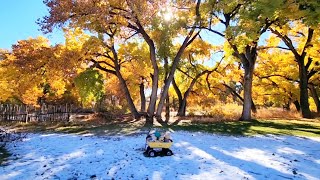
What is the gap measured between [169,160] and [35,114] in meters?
17.9

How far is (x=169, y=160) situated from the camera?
8.73 metres

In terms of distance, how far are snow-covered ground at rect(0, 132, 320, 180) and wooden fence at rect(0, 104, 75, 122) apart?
36.5ft

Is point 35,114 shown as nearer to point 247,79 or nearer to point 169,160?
point 247,79

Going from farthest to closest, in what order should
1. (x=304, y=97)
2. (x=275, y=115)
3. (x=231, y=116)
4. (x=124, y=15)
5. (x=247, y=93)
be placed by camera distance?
(x=275, y=115), (x=304, y=97), (x=231, y=116), (x=247, y=93), (x=124, y=15)

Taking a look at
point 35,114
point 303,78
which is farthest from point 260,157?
point 303,78

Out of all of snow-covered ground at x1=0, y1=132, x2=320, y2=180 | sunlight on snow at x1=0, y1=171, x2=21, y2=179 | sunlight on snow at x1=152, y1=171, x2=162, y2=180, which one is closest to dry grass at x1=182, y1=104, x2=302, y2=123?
snow-covered ground at x1=0, y1=132, x2=320, y2=180

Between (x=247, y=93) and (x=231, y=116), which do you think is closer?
(x=247, y=93)

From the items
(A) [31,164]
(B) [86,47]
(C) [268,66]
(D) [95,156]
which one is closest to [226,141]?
(D) [95,156]

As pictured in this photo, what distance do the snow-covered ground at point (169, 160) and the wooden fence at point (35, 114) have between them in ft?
36.5

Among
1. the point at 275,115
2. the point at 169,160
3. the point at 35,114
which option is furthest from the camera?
the point at 275,115

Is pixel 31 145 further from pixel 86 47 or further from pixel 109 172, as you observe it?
pixel 86 47

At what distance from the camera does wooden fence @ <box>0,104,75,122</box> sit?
2269 centimetres

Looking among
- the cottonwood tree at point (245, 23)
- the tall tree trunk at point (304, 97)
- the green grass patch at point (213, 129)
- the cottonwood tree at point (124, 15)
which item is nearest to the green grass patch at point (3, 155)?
the green grass patch at point (213, 129)

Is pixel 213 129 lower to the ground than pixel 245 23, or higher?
lower
